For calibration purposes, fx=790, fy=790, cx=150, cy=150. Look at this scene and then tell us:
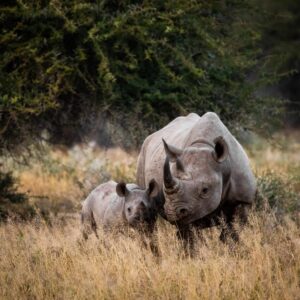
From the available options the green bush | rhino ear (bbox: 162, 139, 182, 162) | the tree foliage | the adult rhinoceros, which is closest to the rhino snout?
the adult rhinoceros

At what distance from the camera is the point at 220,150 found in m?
8.22

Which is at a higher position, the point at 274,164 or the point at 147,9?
the point at 147,9

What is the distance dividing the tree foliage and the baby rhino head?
2.80 metres

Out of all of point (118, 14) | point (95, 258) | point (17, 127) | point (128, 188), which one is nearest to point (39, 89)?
point (17, 127)

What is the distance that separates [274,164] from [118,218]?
10.2 m

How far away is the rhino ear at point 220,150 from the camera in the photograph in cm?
818

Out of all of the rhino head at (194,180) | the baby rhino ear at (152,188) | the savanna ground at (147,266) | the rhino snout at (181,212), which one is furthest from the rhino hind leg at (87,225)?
the rhino snout at (181,212)

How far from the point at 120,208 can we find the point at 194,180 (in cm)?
163

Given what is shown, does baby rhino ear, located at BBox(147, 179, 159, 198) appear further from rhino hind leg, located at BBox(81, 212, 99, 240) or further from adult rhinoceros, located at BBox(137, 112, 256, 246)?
rhino hind leg, located at BBox(81, 212, 99, 240)

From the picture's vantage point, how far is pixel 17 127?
40.2ft

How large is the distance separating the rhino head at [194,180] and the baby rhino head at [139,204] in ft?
2.49

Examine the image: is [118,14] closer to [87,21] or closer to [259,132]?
[87,21]

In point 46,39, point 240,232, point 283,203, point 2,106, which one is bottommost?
point 283,203

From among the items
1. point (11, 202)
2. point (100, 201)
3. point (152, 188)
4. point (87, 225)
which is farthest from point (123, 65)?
point (152, 188)
